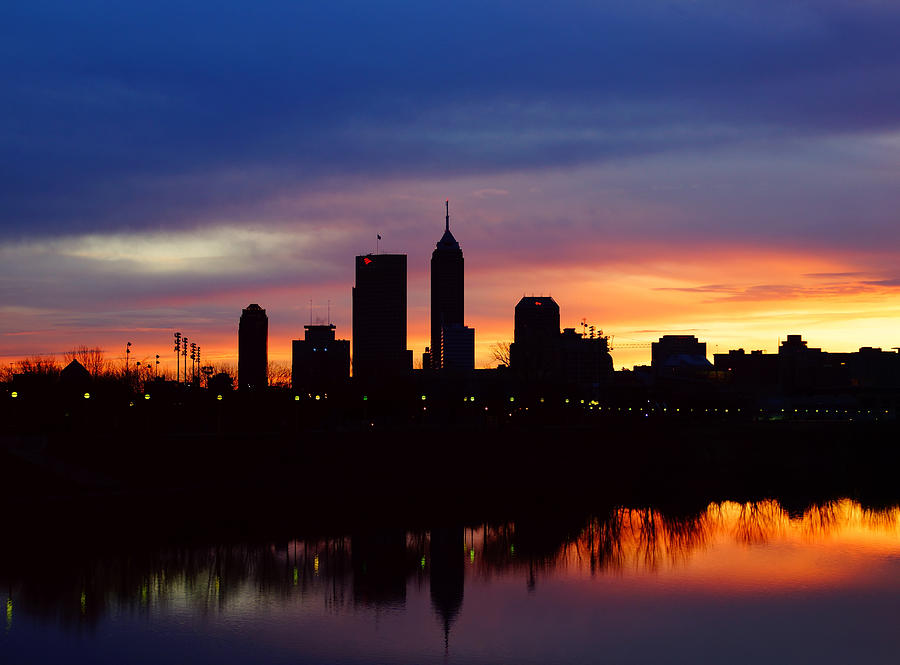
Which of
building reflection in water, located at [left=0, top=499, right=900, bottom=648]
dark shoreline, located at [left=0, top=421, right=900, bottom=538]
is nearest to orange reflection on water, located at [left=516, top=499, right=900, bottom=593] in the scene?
building reflection in water, located at [left=0, top=499, right=900, bottom=648]

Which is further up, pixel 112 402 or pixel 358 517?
pixel 112 402

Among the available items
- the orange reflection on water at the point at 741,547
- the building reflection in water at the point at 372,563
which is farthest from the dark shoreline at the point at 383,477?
the orange reflection on water at the point at 741,547

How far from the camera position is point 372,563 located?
49531mm

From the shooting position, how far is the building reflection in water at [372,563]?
134 feet

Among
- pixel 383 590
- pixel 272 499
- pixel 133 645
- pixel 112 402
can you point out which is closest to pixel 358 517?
pixel 272 499

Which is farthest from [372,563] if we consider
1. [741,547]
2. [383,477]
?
[383,477]

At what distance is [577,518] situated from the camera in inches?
2547

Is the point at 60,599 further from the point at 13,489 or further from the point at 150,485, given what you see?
the point at 150,485

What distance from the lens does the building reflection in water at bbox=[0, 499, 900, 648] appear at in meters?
40.8

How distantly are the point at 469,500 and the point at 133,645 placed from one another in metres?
40.7

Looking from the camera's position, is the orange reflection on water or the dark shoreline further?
the dark shoreline

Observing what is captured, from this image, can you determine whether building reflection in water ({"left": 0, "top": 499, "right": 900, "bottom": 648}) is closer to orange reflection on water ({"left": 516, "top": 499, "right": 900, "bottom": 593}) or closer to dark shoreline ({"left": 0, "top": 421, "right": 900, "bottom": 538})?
orange reflection on water ({"left": 516, "top": 499, "right": 900, "bottom": 593})

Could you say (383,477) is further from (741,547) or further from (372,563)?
(741,547)

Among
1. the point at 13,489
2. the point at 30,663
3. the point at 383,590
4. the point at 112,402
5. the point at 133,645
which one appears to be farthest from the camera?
the point at 112,402
